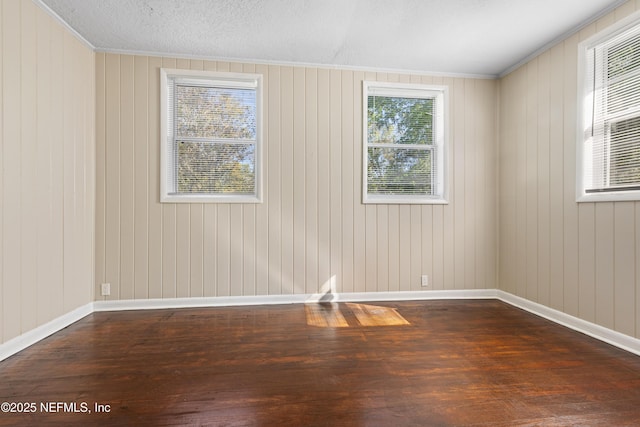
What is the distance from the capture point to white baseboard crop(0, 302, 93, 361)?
2.28m

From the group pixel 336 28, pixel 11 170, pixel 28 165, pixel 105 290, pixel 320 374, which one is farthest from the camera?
pixel 105 290

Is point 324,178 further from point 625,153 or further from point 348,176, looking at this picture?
point 625,153

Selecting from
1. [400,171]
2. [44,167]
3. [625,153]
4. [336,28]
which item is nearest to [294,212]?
[400,171]

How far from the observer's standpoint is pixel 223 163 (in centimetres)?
361

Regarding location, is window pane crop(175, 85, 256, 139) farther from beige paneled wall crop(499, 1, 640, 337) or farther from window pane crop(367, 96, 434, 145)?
beige paneled wall crop(499, 1, 640, 337)

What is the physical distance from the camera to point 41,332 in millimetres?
2602

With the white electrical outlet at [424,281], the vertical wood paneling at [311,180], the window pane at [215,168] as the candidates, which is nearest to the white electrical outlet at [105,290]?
the window pane at [215,168]

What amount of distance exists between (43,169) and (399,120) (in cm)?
350

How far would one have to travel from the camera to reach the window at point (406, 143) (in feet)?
12.6

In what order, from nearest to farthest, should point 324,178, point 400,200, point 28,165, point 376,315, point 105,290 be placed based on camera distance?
point 28,165 < point 376,315 < point 105,290 < point 324,178 < point 400,200

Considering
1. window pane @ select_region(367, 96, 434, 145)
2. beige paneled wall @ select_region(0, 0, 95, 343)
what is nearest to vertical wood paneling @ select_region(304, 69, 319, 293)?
window pane @ select_region(367, 96, 434, 145)

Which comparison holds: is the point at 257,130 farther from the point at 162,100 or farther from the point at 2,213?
the point at 2,213

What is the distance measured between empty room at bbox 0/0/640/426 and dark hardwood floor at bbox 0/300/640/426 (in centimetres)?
2

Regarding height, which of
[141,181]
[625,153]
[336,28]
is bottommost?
[141,181]
